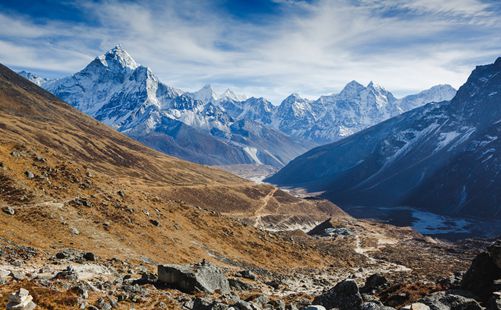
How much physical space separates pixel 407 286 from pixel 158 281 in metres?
22.8

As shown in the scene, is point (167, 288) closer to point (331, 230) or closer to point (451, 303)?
point (451, 303)

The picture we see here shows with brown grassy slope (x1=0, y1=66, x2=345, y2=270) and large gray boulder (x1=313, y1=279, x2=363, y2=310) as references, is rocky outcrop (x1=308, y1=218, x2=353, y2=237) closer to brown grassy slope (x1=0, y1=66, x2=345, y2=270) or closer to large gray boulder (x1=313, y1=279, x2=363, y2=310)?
brown grassy slope (x1=0, y1=66, x2=345, y2=270)

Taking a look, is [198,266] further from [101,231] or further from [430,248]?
[430,248]

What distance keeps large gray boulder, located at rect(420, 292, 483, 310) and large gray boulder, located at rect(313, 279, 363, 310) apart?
490 cm

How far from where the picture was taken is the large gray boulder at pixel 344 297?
30.4 m

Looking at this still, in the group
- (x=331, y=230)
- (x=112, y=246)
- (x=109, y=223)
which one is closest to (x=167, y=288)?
(x=112, y=246)

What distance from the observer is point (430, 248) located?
Result: 168 metres

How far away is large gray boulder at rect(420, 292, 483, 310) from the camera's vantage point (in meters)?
25.9

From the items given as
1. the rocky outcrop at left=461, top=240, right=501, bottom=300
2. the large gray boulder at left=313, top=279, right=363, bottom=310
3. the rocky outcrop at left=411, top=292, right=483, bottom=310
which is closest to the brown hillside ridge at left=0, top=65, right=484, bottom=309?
the large gray boulder at left=313, top=279, right=363, bottom=310

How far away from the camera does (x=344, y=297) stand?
3095 cm

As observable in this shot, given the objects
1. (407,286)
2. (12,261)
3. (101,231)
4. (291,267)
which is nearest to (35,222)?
(101,231)

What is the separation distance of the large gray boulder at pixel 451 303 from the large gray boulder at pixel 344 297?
4.90m

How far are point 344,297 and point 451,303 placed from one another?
286 inches

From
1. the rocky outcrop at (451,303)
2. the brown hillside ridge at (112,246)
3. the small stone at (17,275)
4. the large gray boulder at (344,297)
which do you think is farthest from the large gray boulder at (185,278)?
the rocky outcrop at (451,303)
